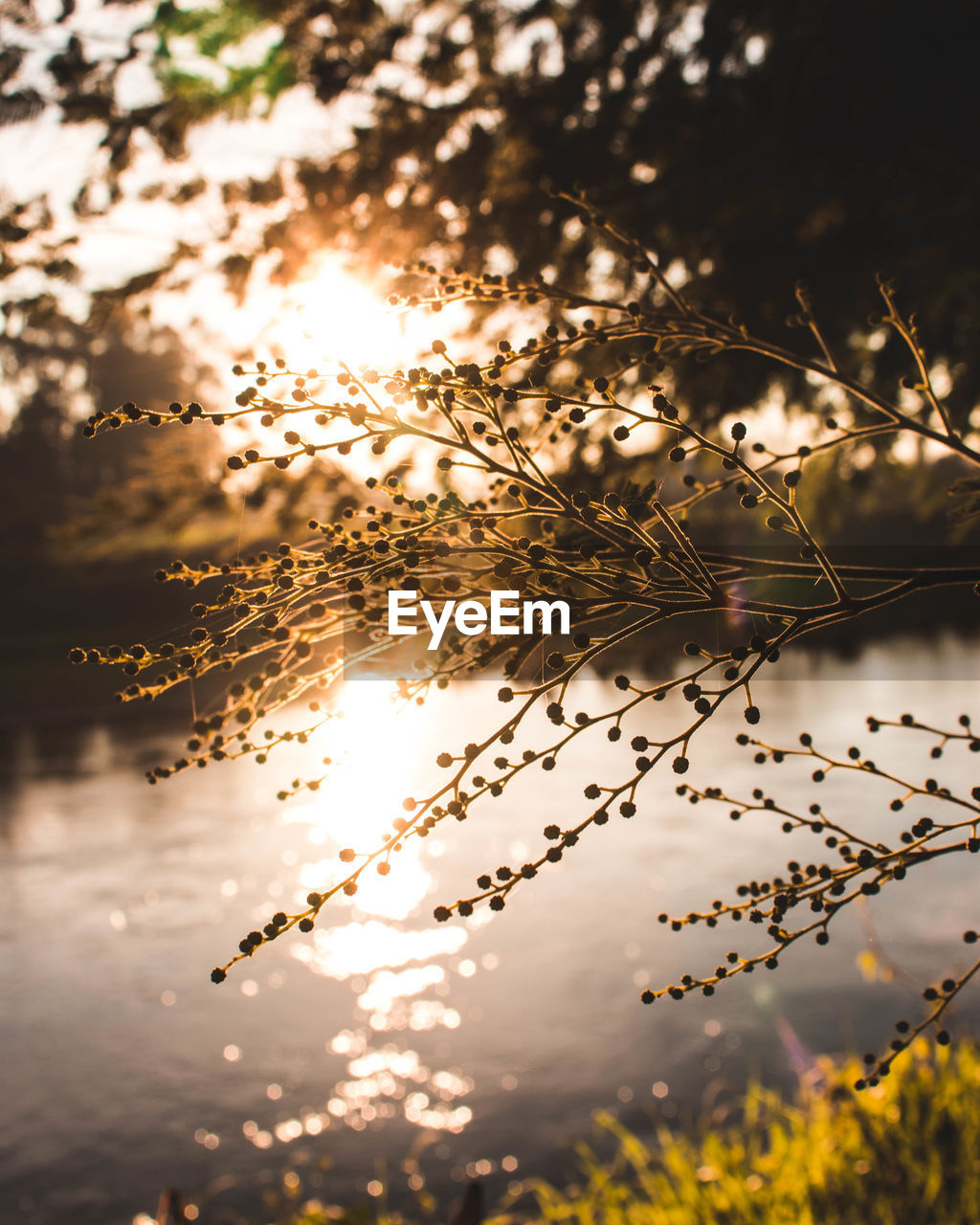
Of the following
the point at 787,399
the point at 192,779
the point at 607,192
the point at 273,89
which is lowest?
the point at 192,779

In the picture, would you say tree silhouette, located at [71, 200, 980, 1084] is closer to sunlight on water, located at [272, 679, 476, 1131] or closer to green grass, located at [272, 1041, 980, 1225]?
sunlight on water, located at [272, 679, 476, 1131]

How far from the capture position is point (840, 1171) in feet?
14.0

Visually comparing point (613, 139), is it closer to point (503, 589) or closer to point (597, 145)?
point (597, 145)

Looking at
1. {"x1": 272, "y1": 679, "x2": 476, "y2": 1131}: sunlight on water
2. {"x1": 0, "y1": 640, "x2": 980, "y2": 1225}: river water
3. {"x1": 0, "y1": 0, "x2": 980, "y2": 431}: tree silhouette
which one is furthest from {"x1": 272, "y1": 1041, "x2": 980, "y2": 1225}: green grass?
{"x1": 0, "y1": 0, "x2": 980, "y2": 431}: tree silhouette

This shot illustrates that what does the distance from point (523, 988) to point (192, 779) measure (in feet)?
34.0

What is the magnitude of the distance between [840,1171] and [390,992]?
4.93 meters

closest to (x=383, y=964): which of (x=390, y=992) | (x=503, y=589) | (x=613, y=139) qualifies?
(x=390, y=992)

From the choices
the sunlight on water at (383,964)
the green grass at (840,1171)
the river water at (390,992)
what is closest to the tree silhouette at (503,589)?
the river water at (390,992)

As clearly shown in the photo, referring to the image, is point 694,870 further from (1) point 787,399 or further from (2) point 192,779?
(2) point 192,779

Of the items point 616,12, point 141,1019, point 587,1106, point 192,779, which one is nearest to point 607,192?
point 616,12

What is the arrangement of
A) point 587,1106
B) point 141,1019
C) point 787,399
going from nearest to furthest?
point 787,399, point 587,1106, point 141,1019

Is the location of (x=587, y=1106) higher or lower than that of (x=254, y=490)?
lower

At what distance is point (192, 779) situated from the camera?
17031 mm

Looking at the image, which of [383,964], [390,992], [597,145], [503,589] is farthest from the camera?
[383,964]
